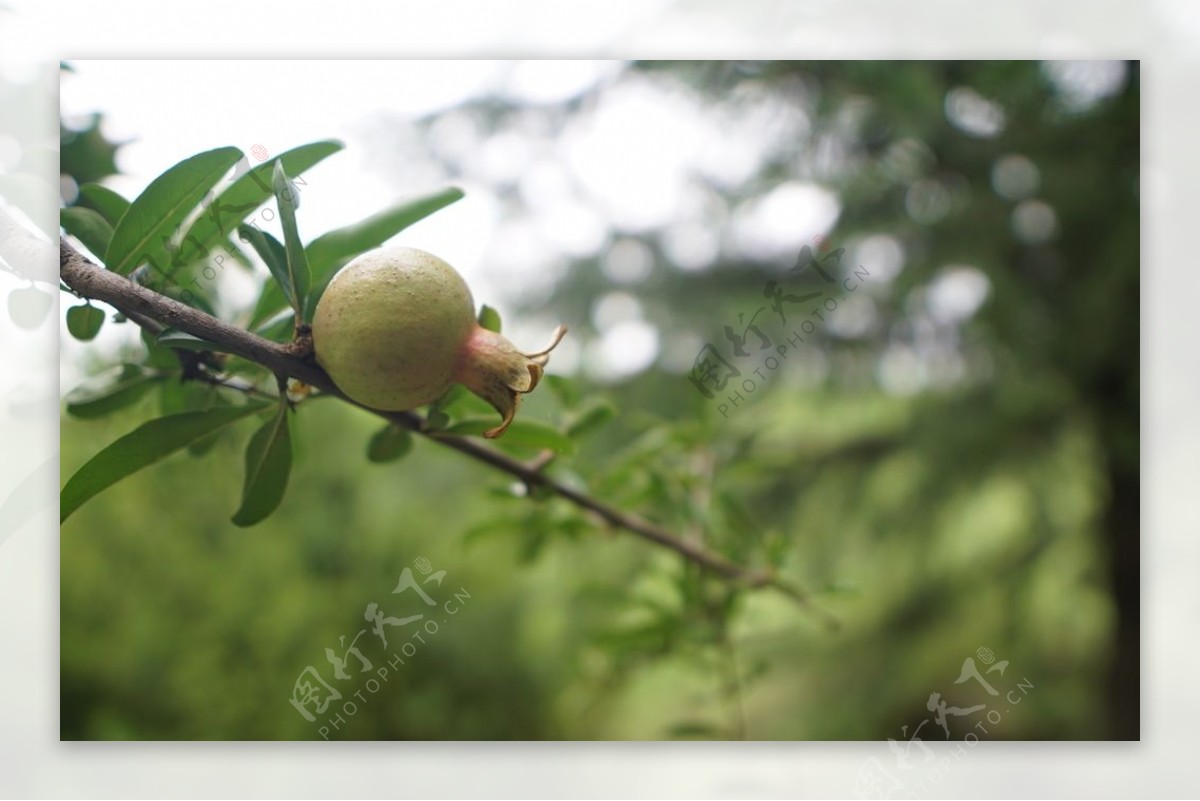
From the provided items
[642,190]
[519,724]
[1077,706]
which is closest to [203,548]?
[519,724]

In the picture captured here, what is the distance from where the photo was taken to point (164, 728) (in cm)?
225

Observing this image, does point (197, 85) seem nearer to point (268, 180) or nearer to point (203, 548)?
point (268, 180)

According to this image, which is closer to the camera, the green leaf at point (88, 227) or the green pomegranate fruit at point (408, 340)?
the green pomegranate fruit at point (408, 340)

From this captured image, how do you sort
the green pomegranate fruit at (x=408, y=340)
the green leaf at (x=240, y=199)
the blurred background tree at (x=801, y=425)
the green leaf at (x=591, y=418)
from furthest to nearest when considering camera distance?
the blurred background tree at (x=801, y=425)
the green leaf at (x=591, y=418)
the green leaf at (x=240, y=199)
the green pomegranate fruit at (x=408, y=340)

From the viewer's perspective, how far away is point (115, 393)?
20.3 inches

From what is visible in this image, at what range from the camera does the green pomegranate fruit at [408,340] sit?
0.37 metres

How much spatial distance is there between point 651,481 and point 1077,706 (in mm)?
2150

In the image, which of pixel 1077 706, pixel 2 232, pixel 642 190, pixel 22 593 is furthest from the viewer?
pixel 1077 706

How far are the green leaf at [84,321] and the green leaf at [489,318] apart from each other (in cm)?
20

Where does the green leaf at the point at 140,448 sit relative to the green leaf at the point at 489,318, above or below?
below

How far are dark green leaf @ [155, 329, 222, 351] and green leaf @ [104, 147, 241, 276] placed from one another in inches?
3.4

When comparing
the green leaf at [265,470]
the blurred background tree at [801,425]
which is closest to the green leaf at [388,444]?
the green leaf at [265,470]

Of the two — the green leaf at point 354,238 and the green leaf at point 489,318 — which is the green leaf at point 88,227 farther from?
the green leaf at point 489,318

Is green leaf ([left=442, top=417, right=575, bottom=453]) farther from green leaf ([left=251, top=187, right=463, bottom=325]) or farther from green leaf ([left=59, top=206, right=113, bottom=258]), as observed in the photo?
green leaf ([left=59, top=206, right=113, bottom=258])
